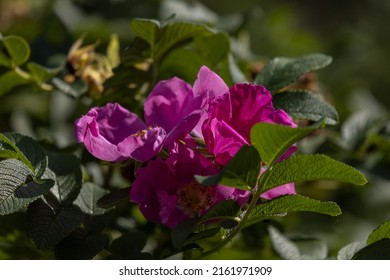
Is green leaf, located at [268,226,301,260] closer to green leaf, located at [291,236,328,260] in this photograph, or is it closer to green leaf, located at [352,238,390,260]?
green leaf, located at [291,236,328,260]

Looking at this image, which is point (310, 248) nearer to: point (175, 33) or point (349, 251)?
point (349, 251)

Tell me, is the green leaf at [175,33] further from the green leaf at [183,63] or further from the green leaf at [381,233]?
the green leaf at [381,233]

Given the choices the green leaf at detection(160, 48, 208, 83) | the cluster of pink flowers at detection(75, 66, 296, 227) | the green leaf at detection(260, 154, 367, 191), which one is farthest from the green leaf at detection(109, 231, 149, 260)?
the green leaf at detection(160, 48, 208, 83)

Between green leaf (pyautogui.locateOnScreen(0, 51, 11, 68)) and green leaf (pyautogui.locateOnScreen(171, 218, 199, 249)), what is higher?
green leaf (pyautogui.locateOnScreen(171, 218, 199, 249))

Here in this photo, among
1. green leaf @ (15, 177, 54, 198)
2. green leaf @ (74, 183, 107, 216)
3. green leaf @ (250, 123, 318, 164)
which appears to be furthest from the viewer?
green leaf @ (74, 183, 107, 216)

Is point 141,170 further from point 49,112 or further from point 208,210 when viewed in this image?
point 49,112

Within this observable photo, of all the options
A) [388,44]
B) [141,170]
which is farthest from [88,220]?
[388,44]

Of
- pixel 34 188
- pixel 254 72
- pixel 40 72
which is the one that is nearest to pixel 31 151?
pixel 34 188

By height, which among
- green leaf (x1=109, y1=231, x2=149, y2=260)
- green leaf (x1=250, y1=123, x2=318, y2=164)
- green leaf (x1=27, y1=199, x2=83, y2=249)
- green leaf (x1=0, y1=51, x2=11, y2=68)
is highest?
green leaf (x1=250, y1=123, x2=318, y2=164)
